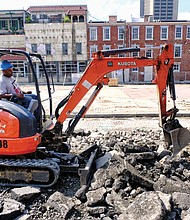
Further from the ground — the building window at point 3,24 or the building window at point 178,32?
the building window at point 3,24

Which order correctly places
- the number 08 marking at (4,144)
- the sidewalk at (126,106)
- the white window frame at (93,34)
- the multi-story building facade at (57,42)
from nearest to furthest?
the number 08 marking at (4,144) → the sidewalk at (126,106) → the white window frame at (93,34) → the multi-story building facade at (57,42)

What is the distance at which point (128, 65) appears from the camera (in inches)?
217

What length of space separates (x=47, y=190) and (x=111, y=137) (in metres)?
3.71

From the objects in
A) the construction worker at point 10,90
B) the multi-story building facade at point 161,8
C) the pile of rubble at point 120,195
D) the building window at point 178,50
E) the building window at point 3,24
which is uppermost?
the multi-story building facade at point 161,8

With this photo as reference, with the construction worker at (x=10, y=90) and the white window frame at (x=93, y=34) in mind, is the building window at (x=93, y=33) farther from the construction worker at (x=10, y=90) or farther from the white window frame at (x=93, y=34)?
the construction worker at (x=10, y=90)

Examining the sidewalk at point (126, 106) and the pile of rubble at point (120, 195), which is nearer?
the pile of rubble at point (120, 195)

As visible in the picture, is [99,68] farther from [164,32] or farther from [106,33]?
[164,32]

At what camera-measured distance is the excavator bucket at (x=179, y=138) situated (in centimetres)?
576

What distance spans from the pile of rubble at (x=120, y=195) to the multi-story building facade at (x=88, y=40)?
35.0 metres

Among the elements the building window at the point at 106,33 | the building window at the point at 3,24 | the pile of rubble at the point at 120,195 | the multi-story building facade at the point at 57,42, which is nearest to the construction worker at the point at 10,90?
the pile of rubble at the point at 120,195

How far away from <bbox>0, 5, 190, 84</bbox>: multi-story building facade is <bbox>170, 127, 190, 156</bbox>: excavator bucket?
112 feet

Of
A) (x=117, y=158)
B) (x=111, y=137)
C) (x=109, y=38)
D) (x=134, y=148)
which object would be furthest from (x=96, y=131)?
(x=109, y=38)

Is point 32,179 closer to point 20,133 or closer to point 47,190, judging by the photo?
point 47,190

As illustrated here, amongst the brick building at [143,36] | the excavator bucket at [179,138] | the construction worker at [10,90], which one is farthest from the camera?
the brick building at [143,36]
